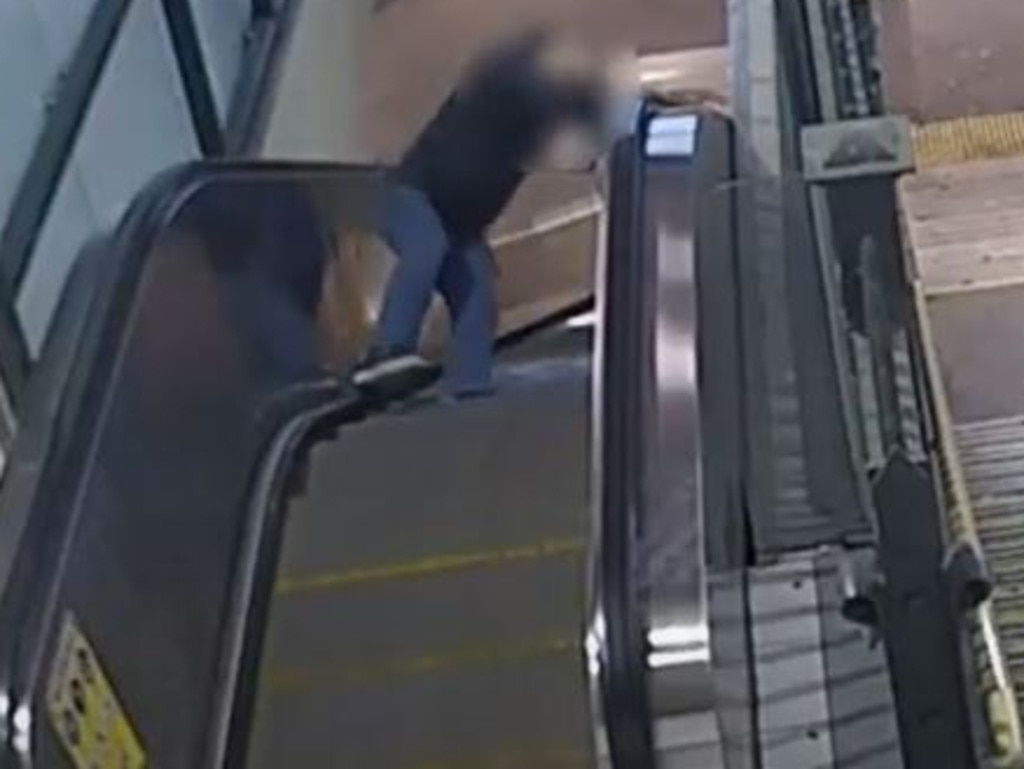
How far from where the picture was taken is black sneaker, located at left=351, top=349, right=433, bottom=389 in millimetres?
5820

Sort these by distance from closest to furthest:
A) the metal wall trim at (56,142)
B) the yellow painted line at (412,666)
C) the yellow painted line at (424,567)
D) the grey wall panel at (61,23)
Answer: the yellow painted line at (412,666), the yellow painted line at (424,567), the metal wall trim at (56,142), the grey wall panel at (61,23)

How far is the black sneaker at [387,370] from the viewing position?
19.1 feet

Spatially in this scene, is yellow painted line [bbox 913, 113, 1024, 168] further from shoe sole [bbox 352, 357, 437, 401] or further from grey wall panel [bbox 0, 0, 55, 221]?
grey wall panel [bbox 0, 0, 55, 221]

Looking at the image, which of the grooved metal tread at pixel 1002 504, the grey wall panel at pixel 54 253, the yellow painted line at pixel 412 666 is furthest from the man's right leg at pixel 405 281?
the yellow painted line at pixel 412 666

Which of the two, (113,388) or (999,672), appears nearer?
(999,672)

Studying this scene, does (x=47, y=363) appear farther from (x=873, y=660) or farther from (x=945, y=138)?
(x=945, y=138)

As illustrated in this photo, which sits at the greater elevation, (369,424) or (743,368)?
(743,368)

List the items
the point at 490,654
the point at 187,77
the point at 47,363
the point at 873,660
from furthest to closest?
the point at 187,77, the point at 490,654, the point at 47,363, the point at 873,660

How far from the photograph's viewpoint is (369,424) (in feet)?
17.1

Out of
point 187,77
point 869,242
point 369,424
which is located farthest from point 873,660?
point 187,77

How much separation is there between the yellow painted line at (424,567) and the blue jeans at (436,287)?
3.98ft

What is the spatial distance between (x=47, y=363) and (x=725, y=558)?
137 cm

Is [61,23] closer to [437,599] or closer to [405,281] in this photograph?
[405,281]

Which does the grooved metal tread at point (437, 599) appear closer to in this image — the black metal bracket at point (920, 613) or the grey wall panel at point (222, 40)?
the black metal bracket at point (920, 613)
